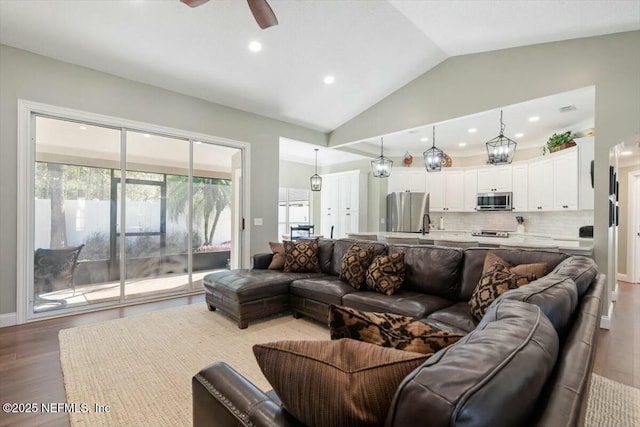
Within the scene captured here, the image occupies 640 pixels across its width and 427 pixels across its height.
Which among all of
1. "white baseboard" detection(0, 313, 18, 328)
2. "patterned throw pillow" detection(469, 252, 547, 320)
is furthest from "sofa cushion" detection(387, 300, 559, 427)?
"white baseboard" detection(0, 313, 18, 328)

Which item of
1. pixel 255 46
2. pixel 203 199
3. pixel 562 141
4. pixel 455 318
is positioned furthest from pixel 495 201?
pixel 203 199

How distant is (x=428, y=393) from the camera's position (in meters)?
0.55

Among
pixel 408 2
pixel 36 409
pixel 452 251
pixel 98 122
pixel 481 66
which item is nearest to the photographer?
pixel 36 409

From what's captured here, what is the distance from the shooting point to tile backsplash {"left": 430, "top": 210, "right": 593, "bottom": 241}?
18.1 feet

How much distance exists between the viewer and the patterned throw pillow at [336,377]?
0.69 meters

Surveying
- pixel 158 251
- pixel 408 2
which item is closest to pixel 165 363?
pixel 158 251

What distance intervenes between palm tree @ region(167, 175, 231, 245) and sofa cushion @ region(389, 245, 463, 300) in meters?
3.29

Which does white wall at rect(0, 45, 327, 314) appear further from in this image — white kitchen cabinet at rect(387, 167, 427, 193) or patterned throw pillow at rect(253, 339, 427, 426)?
patterned throw pillow at rect(253, 339, 427, 426)

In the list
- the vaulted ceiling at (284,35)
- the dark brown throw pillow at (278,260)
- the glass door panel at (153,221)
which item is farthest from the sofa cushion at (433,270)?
the glass door panel at (153,221)

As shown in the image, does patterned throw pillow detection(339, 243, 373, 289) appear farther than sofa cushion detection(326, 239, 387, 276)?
No

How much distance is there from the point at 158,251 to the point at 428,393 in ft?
15.5

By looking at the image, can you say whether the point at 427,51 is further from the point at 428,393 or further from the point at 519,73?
the point at 428,393

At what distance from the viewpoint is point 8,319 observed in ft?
10.8

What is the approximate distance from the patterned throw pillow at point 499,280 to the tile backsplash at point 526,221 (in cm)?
436
